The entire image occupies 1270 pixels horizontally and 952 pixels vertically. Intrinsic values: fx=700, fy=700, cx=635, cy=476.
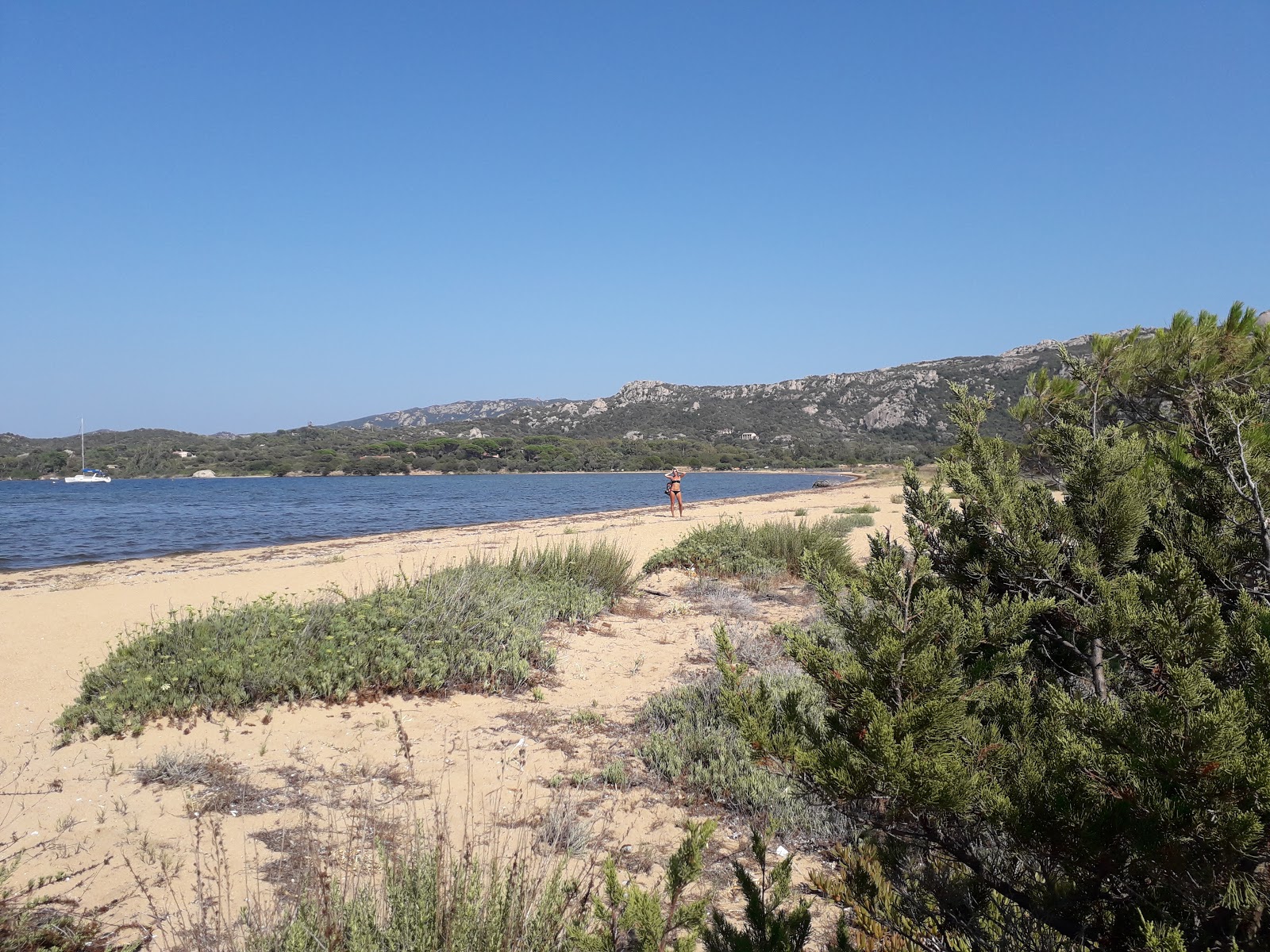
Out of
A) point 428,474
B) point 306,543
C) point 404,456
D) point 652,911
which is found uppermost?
point 404,456

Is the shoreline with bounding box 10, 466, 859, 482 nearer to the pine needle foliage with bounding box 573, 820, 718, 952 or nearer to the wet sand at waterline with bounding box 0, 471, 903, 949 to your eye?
the wet sand at waterline with bounding box 0, 471, 903, 949

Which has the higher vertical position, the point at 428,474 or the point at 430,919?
the point at 430,919

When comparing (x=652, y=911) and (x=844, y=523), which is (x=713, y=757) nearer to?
(x=652, y=911)

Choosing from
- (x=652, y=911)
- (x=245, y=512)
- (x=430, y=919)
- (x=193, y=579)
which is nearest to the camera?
(x=652, y=911)

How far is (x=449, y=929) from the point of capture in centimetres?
192

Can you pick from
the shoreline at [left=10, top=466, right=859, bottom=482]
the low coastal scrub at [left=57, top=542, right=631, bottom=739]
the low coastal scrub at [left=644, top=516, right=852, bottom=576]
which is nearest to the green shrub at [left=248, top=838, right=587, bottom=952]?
the low coastal scrub at [left=57, top=542, right=631, bottom=739]

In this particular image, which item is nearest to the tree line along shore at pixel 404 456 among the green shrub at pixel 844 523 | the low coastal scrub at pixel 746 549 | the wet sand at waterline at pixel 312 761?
the green shrub at pixel 844 523

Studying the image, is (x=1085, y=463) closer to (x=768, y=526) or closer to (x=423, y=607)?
(x=423, y=607)

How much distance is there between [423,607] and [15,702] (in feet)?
10.1

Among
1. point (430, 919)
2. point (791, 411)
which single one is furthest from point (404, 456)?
point (430, 919)

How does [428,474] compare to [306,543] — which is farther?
[428,474]

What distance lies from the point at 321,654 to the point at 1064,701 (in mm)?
5332

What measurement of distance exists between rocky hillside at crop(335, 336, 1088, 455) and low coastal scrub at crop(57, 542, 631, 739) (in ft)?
279

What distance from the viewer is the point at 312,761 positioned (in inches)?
171
